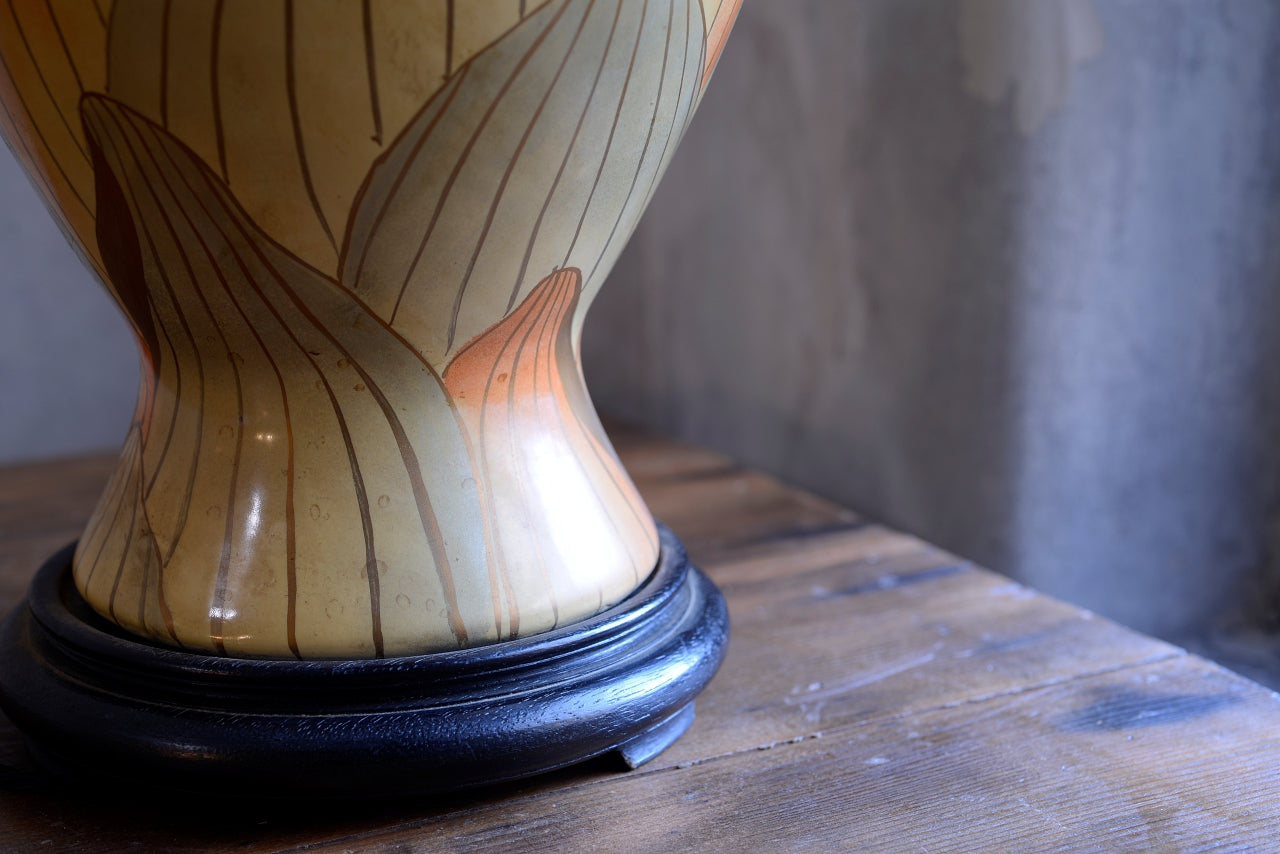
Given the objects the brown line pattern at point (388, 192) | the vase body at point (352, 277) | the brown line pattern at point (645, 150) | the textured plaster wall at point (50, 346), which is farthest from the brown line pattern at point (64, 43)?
the textured plaster wall at point (50, 346)

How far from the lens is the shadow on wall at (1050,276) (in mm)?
924

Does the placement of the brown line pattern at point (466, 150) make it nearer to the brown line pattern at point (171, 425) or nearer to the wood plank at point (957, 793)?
the brown line pattern at point (171, 425)

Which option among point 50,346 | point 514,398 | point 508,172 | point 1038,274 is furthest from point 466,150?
point 50,346

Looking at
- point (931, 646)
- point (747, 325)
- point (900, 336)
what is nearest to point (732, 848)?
point (931, 646)

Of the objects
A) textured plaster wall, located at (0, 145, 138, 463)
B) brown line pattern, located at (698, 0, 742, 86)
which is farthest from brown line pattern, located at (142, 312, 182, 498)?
textured plaster wall, located at (0, 145, 138, 463)

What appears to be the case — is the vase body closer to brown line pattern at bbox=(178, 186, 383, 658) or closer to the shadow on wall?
brown line pattern at bbox=(178, 186, 383, 658)

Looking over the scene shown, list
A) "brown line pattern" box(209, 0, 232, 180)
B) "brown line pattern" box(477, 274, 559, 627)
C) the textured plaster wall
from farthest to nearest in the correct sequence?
the textured plaster wall < "brown line pattern" box(477, 274, 559, 627) < "brown line pattern" box(209, 0, 232, 180)

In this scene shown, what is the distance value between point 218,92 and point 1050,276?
2.49 feet

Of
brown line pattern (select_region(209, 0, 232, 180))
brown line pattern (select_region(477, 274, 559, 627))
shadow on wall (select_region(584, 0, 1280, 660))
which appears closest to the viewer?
brown line pattern (select_region(209, 0, 232, 180))

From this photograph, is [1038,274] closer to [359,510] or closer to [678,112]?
[678,112]

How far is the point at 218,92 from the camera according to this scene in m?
0.39

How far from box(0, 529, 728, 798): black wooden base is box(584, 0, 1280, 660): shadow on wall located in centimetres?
62

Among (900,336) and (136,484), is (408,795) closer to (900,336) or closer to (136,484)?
(136,484)

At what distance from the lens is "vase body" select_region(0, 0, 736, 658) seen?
0.40 meters
